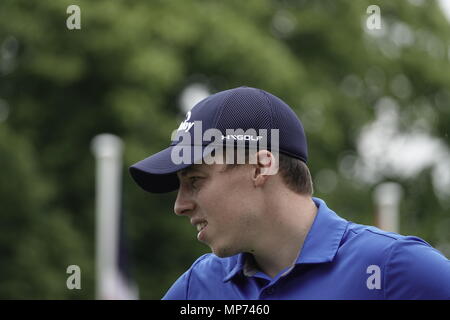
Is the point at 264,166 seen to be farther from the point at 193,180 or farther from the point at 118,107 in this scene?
the point at 118,107

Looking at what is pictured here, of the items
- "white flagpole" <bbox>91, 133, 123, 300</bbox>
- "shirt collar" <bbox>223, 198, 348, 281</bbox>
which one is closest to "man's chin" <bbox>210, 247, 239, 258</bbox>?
"shirt collar" <bbox>223, 198, 348, 281</bbox>

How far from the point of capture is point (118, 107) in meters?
14.9

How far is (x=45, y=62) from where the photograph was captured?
1508 centimetres

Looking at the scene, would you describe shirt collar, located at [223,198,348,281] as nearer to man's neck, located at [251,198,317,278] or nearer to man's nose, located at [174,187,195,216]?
man's neck, located at [251,198,317,278]

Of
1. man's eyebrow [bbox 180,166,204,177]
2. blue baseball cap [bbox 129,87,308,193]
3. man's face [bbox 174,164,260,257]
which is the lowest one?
man's face [bbox 174,164,260,257]

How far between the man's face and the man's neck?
0.05 m

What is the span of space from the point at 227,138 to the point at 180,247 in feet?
41.6

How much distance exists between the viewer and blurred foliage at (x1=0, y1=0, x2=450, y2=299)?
1484 centimetres

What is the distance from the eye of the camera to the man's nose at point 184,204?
341cm

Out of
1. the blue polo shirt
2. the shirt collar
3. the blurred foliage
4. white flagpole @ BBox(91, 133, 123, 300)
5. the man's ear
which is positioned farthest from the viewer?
the blurred foliage

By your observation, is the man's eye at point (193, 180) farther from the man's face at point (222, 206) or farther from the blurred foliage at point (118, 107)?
the blurred foliage at point (118, 107)

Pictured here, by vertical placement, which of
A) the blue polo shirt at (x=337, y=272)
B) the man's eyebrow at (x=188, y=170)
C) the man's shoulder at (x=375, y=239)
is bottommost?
the blue polo shirt at (x=337, y=272)

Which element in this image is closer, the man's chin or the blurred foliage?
the man's chin

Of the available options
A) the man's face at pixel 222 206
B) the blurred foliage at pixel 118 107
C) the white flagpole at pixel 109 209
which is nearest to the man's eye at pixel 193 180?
the man's face at pixel 222 206
